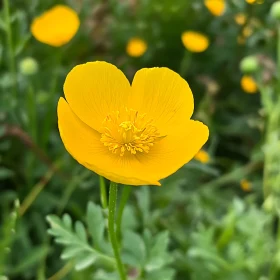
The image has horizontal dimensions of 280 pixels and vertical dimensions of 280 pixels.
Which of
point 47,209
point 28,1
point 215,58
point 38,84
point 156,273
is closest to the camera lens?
point 156,273

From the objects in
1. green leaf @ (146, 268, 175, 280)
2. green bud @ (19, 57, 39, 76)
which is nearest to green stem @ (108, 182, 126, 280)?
green leaf @ (146, 268, 175, 280)

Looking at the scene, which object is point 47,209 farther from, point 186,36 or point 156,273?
point 186,36

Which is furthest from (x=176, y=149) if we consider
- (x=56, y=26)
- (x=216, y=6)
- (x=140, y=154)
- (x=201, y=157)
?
(x=216, y=6)

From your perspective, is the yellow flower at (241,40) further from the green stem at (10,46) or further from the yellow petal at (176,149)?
the yellow petal at (176,149)

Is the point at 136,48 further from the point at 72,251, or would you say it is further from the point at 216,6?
the point at 72,251

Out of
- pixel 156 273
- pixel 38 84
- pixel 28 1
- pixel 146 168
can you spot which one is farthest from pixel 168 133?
pixel 28 1

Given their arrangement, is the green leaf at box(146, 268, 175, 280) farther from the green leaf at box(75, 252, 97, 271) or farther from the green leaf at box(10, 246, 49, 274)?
the green leaf at box(10, 246, 49, 274)
